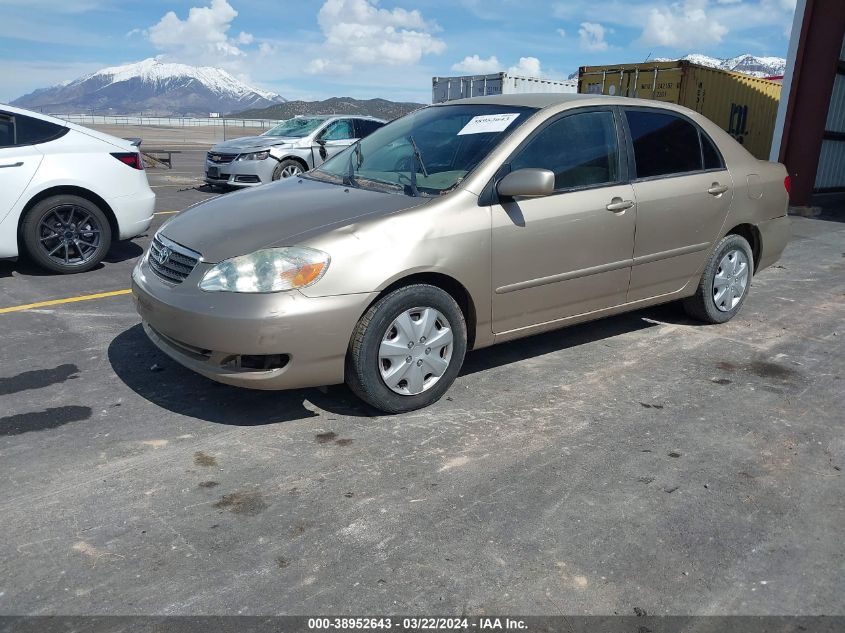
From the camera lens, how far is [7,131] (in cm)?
626

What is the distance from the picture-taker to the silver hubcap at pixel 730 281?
5348mm

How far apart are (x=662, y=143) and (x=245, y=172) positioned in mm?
9319

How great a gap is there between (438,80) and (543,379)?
21300 mm

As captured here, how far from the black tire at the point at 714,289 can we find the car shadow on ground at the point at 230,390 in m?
0.93

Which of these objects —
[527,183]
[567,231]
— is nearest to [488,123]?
[527,183]

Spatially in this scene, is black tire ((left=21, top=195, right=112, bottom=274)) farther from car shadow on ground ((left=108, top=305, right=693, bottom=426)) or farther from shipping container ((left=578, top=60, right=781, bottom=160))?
shipping container ((left=578, top=60, right=781, bottom=160))

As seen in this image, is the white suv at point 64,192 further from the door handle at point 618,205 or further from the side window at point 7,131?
the door handle at point 618,205

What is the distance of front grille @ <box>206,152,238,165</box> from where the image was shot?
12.9 m

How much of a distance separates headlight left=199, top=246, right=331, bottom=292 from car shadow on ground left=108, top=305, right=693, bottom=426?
2.46 ft

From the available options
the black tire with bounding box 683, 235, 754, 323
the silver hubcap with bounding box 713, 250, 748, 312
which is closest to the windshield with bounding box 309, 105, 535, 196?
the black tire with bounding box 683, 235, 754, 323

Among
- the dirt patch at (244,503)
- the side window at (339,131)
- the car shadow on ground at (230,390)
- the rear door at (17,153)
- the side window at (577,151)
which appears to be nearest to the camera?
the dirt patch at (244,503)

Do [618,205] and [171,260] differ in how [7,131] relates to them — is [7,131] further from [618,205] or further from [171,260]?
[618,205]

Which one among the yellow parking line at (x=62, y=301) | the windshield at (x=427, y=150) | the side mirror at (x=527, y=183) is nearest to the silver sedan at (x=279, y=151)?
the yellow parking line at (x=62, y=301)

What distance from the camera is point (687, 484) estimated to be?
10.3 feet
